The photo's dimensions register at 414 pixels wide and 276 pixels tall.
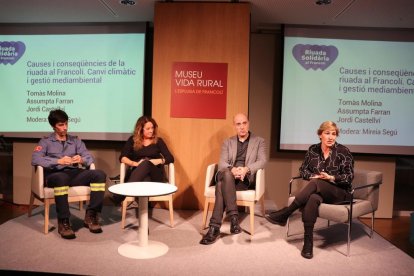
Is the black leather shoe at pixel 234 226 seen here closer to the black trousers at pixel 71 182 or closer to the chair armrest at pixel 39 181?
the black trousers at pixel 71 182

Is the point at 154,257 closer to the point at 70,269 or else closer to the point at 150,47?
the point at 70,269

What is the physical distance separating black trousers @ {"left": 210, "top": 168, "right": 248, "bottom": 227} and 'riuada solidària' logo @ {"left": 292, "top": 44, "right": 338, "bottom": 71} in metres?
2.07

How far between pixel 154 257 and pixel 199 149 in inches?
68.3

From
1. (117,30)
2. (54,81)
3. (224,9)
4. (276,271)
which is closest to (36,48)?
(54,81)

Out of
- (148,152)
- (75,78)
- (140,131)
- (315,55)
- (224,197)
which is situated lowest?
(224,197)

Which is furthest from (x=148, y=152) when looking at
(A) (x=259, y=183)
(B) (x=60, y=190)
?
(A) (x=259, y=183)

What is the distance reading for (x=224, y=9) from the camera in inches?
179

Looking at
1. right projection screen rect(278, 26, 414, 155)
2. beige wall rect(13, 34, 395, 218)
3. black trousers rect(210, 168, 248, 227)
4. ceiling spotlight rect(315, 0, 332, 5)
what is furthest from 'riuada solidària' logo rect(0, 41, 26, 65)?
ceiling spotlight rect(315, 0, 332, 5)

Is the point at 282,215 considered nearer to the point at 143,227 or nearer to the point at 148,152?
the point at 143,227

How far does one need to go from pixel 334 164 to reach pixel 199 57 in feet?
6.56

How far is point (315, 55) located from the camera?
16.5 feet

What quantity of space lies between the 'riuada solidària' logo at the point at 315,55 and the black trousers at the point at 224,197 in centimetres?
207

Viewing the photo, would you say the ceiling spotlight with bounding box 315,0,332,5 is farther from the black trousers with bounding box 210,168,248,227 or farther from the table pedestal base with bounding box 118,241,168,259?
the table pedestal base with bounding box 118,241,168,259

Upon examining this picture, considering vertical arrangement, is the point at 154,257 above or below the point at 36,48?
below
